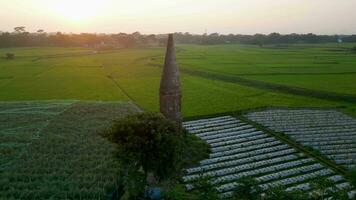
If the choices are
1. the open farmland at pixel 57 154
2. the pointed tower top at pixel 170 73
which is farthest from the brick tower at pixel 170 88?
the open farmland at pixel 57 154

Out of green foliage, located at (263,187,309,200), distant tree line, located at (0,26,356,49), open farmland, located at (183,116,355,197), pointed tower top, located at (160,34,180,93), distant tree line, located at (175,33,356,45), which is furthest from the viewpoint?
distant tree line, located at (175,33,356,45)

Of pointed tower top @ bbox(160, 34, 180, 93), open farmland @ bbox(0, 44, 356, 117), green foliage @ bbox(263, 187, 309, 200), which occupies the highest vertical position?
pointed tower top @ bbox(160, 34, 180, 93)

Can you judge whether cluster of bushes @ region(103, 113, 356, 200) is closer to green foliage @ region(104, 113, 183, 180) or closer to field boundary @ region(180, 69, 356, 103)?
green foliage @ region(104, 113, 183, 180)

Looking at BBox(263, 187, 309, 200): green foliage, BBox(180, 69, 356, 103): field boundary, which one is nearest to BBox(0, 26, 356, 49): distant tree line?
BBox(180, 69, 356, 103): field boundary

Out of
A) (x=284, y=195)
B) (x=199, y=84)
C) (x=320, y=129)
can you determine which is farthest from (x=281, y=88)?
(x=284, y=195)

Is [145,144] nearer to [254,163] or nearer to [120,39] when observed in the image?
[254,163]

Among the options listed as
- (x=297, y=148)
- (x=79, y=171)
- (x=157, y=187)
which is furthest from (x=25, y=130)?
(x=297, y=148)

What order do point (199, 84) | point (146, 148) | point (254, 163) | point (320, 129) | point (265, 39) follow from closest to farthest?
point (146, 148) < point (254, 163) < point (320, 129) < point (199, 84) < point (265, 39)
